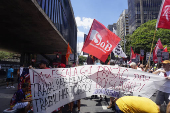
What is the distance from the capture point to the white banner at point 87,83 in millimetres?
3584

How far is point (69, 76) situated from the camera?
4086 mm

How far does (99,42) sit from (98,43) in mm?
56

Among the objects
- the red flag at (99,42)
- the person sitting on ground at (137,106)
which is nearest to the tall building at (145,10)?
the red flag at (99,42)

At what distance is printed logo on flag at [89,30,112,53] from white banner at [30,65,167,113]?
48.2 inches

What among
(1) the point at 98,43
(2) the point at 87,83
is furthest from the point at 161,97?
(1) the point at 98,43

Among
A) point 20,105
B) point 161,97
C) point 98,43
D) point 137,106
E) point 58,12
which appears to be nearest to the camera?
point 137,106

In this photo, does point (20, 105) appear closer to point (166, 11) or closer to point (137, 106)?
A: point (137, 106)

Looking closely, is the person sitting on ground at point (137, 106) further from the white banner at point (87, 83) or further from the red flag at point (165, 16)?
the red flag at point (165, 16)

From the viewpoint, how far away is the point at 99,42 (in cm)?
538

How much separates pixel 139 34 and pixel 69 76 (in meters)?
35.0

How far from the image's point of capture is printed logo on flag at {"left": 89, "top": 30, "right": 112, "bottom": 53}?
210 inches

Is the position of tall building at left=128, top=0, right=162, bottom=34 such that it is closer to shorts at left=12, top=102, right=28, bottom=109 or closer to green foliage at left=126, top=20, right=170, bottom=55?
green foliage at left=126, top=20, right=170, bottom=55

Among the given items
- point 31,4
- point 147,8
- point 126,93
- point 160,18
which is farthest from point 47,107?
point 147,8

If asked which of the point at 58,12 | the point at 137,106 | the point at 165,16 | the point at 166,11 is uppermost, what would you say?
the point at 58,12
